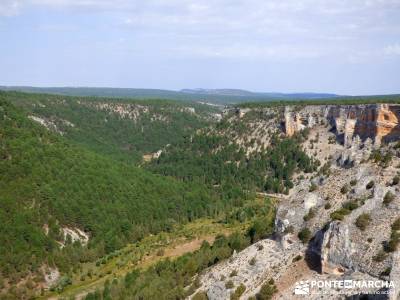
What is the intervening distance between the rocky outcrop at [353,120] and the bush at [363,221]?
6196 centimetres

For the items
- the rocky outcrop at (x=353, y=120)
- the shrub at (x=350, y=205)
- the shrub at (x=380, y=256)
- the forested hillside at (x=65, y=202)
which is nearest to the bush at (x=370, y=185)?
the shrub at (x=350, y=205)

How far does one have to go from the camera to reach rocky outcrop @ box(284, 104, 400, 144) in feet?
339

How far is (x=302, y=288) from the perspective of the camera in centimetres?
3688

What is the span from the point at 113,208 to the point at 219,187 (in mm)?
35814

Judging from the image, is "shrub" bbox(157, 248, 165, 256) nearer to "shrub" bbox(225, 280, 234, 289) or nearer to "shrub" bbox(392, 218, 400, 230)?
"shrub" bbox(225, 280, 234, 289)

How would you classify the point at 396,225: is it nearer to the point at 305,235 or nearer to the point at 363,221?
the point at 363,221

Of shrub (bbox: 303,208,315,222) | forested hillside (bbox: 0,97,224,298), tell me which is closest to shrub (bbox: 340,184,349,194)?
shrub (bbox: 303,208,315,222)

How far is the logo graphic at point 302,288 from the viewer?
120 feet

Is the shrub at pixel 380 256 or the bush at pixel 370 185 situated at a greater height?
the bush at pixel 370 185

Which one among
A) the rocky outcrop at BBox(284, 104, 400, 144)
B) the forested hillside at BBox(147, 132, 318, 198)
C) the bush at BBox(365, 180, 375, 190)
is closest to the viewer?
the bush at BBox(365, 180, 375, 190)

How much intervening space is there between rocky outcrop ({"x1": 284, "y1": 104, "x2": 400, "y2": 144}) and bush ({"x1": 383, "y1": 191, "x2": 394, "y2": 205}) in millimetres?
59999

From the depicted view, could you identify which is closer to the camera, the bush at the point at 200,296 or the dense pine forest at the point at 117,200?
the bush at the point at 200,296

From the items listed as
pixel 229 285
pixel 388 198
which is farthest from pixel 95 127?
pixel 388 198

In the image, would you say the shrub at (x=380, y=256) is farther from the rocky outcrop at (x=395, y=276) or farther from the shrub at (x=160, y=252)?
the shrub at (x=160, y=252)
